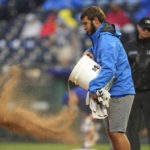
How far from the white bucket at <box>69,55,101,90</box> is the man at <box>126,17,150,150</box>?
1.33m

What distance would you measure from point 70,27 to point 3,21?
128 inches

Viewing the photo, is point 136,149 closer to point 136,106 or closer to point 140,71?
point 136,106

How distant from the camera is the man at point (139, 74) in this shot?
5.48 m

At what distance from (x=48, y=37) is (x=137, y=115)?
6663mm

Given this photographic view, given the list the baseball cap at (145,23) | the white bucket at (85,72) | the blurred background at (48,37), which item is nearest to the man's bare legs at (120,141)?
the white bucket at (85,72)

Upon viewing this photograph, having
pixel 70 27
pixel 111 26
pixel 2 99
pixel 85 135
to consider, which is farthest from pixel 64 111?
pixel 111 26

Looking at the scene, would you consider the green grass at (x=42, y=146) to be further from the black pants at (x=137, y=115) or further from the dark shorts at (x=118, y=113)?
the dark shorts at (x=118, y=113)

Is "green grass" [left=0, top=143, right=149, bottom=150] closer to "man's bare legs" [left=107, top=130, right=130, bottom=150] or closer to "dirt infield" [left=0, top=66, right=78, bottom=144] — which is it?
"dirt infield" [left=0, top=66, right=78, bottom=144]

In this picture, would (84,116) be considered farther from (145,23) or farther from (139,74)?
(145,23)

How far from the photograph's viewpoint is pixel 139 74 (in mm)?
5492

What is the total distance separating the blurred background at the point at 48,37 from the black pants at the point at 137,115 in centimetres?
329

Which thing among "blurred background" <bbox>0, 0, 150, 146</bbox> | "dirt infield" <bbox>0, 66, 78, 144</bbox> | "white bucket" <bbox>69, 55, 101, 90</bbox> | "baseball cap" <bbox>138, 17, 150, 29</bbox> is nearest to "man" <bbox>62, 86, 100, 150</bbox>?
"dirt infield" <bbox>0, 66, 78, 144</bbox>

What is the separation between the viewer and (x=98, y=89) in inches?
161

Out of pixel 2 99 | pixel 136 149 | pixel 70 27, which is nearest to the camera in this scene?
pixel 136 149
